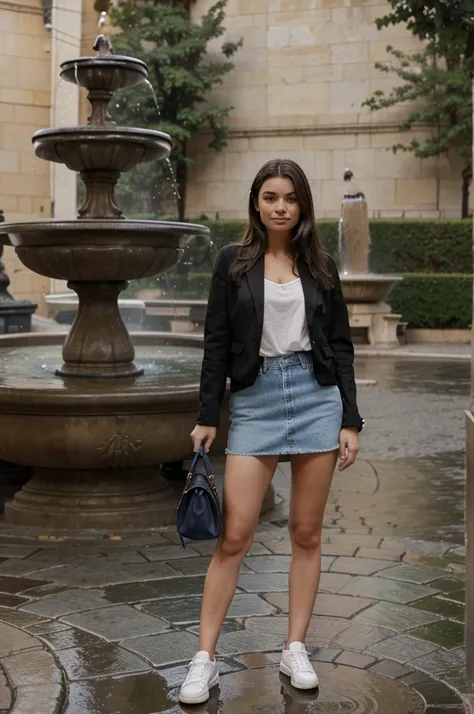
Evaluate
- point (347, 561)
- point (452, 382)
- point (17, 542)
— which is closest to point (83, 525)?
point (17, 542)

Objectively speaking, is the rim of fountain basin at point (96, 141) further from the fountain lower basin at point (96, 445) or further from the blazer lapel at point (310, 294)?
the blazer lapel at point (310, 294)

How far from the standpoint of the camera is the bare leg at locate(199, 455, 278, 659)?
398 cm

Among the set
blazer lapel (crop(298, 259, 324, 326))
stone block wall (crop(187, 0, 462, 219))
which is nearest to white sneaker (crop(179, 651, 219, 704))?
blazer lapel (crop(298, 259, 324, 326))

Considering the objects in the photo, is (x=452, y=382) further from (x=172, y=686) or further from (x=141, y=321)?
(x=172, y=686)

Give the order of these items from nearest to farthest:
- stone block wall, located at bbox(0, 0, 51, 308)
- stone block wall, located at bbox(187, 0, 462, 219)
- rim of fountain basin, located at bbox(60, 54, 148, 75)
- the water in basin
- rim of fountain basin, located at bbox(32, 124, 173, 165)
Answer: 1. the water in basin
2. rim of fountain basin, located at bbox(32, 124, 173, 165)
3. rim of fountain basin, located at bbox(60, 54, 148, 75)
4. stone block wall, located at bbox(0, 0, 51, 308)
5. stone block wall, located at bbox(187, 0, 462, 219)

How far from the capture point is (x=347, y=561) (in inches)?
235

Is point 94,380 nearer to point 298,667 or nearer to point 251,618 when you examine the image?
point 251,618

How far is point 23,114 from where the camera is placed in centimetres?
2653

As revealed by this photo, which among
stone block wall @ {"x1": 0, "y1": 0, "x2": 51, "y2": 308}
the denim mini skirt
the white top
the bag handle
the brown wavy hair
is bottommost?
the bag handle

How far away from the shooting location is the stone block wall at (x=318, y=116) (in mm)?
27000

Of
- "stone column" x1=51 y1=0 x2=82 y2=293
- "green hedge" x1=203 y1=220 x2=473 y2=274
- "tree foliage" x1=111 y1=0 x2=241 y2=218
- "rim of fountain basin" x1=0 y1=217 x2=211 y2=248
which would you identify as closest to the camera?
"rim of fountain basin" x1=0 y1=217 x2=211 y2=248

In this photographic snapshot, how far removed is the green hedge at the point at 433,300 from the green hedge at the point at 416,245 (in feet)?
3.80

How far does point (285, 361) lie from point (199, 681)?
1154mm

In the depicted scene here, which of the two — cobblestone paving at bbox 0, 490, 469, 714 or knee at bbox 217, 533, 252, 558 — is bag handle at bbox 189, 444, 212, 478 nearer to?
knee at bbox 217, 533, 252, 558
